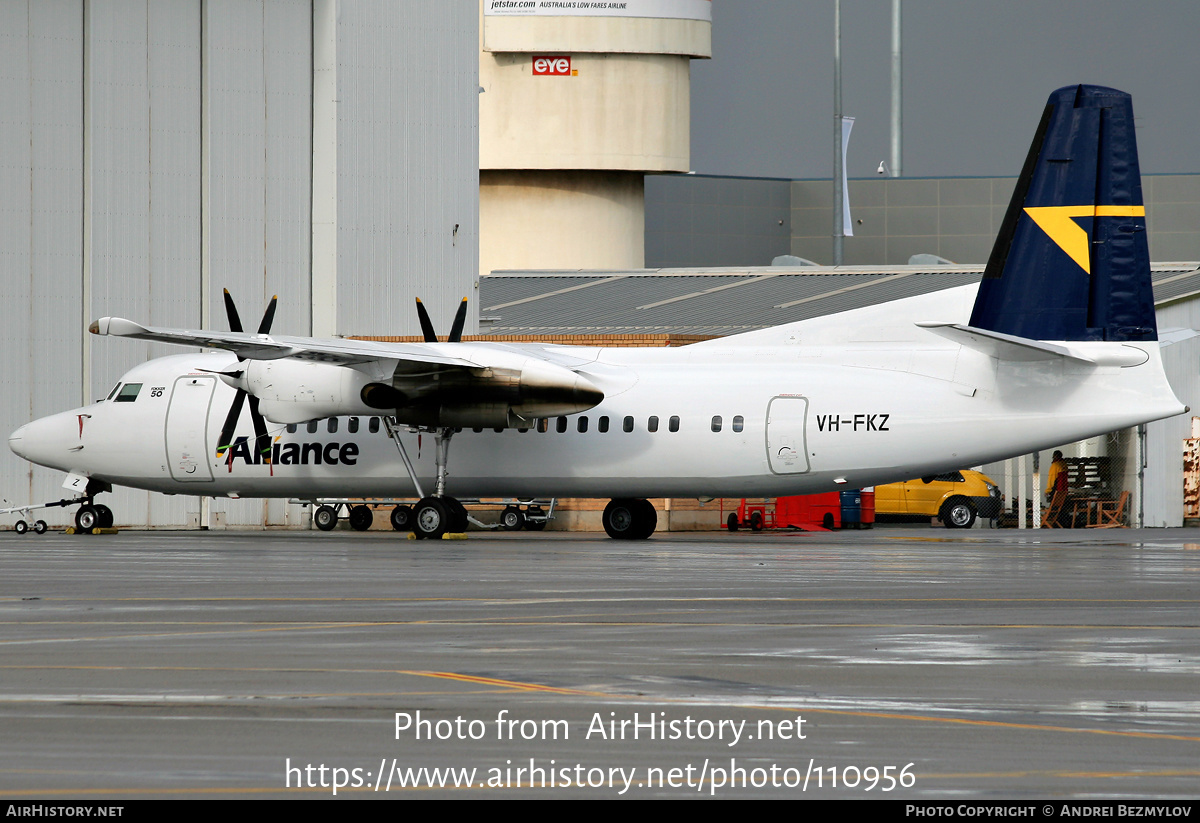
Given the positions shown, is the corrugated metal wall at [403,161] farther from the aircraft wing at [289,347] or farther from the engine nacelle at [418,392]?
the aircraft wing at [289,347]

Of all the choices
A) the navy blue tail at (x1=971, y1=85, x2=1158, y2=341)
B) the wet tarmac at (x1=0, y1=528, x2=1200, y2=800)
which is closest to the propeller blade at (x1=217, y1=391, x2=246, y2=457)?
the wet tarmac at (x1=0, y1=528, x2=1200, y2=800)

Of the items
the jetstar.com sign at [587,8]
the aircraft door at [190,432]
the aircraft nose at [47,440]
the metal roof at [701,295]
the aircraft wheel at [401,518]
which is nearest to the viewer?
the aircraft door at [190,432]

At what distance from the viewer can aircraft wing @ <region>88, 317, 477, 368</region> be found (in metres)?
23.8

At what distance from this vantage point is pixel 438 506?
26438 mm

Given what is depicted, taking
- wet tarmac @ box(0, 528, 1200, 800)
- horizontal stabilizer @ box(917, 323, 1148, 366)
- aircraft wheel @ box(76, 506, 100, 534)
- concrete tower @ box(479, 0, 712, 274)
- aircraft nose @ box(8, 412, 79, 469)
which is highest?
concrete tower @ box(479, 0, 712, 274)

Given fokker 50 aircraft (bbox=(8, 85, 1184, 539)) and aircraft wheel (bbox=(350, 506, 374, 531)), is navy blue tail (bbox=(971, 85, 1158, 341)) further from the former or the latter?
aircraft wheel (bbox=(350, 506, 374, 531))

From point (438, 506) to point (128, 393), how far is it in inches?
268

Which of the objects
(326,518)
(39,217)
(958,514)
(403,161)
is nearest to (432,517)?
(326,518)

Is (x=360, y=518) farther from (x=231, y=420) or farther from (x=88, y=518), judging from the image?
(x=231, y=420)

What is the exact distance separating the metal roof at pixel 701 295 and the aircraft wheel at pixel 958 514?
19.0 ft

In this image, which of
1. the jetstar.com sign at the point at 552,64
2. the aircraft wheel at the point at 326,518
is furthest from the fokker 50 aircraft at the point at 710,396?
the jetstar.com sign at the point at 552,64

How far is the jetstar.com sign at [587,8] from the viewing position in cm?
5544
